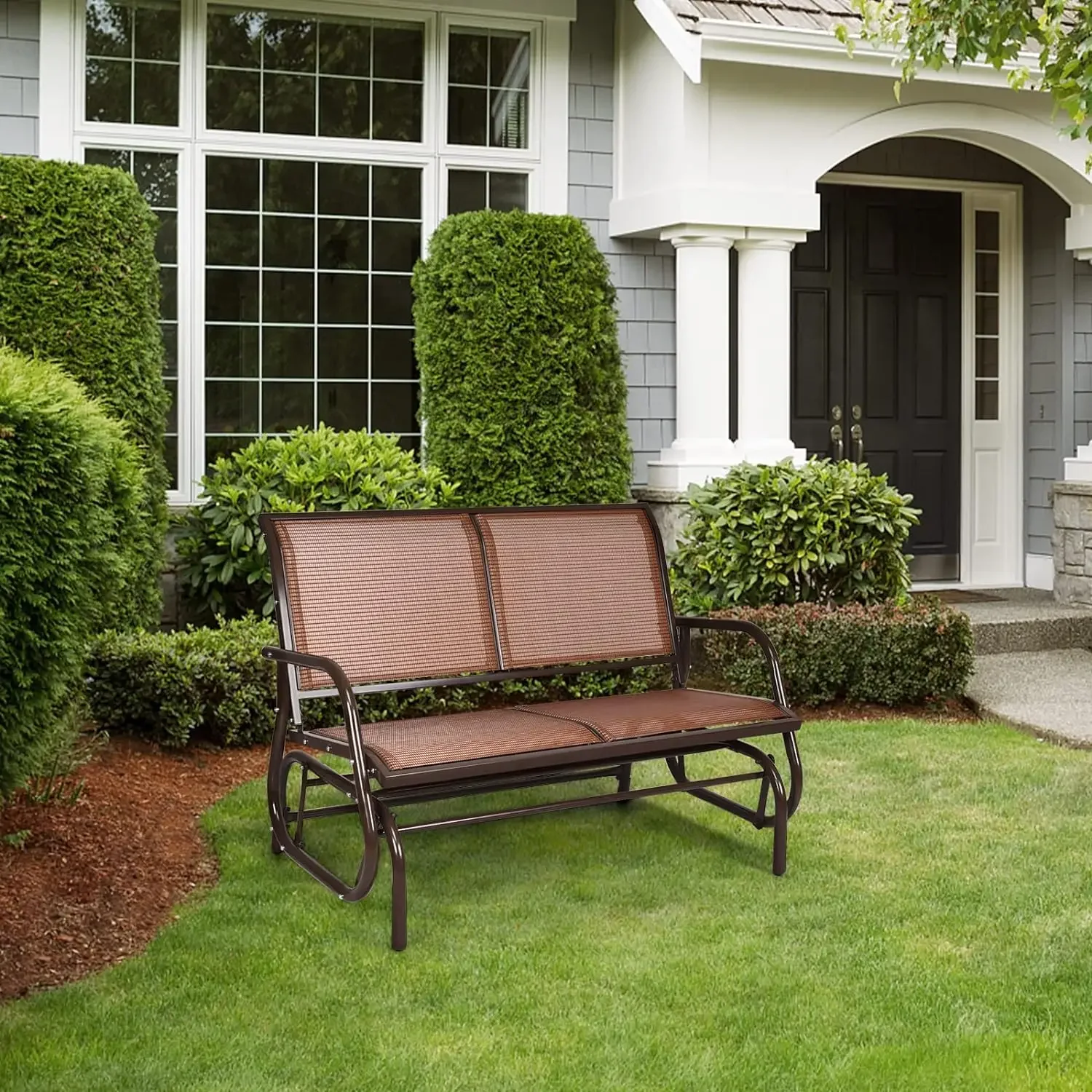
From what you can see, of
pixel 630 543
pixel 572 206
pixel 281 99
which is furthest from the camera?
pixel 572 206

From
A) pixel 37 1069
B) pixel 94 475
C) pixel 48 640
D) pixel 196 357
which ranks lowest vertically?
pixel 37 1069

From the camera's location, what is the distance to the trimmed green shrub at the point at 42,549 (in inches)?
142

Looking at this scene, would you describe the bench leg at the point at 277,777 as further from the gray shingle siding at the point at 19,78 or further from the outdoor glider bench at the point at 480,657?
the gray shingle siding at the point at 19,78

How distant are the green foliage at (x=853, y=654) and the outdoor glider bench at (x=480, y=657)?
152cm

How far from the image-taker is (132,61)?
7.51 metres

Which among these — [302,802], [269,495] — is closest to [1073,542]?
[269,495]

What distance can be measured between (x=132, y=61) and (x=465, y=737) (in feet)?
15.9

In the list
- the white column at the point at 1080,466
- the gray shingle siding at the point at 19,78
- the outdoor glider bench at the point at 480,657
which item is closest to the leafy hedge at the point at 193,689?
the outdoor glider bench at the point at 480,657

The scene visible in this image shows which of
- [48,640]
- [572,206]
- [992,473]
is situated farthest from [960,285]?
[48,640]

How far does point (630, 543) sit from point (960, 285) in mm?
5362

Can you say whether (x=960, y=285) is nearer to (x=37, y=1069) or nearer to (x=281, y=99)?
(x=281, y=99)

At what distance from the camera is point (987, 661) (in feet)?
25.7

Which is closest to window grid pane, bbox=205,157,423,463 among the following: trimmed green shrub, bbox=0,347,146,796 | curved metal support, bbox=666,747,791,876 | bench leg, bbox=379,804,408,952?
curved metal support, bbox=666,747,791,876

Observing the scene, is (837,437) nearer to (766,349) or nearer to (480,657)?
(766,349)
